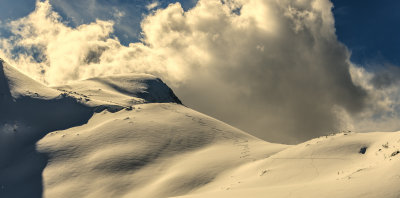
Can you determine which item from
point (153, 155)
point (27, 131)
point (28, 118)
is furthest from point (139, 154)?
point (28, 118)

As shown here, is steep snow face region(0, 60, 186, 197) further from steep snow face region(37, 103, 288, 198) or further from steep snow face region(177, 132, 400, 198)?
steep snow face region(177, 132, 400, 198)

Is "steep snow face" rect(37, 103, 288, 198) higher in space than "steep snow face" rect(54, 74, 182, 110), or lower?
lower

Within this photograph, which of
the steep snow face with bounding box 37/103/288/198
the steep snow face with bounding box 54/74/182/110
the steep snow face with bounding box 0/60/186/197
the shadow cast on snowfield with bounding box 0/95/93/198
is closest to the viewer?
the steep snow face with bounding box 37/103/288/198

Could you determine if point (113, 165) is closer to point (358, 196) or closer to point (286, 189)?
point (286, 189)

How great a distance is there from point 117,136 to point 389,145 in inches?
1323

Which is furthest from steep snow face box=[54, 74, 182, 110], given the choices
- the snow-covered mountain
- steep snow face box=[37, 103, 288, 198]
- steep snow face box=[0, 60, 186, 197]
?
steep snow face box=[37, 103, 288, 198]

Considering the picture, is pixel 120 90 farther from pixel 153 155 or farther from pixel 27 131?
pixel 153 155

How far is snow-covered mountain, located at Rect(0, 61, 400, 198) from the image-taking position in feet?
77.7

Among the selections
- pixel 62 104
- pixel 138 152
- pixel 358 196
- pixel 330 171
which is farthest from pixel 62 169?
pixel 358 196

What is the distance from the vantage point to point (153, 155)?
4416 cm

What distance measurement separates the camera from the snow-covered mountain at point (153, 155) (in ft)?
77.7

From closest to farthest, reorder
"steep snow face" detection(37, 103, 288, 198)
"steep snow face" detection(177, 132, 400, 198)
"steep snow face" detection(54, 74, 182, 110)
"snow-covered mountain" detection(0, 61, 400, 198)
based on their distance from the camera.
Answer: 1. "steep snow face" detection(177, 132, 400, 198)
2. "snow-covered mountain" detection(0, 61, 400, 198)
3. "steep snow face" detection(37, 103, 288, 198)
4. "steep snow face" detection(54, 74, 182, 110)

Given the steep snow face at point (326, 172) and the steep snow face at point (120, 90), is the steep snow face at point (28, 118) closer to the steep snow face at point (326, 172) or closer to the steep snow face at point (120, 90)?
the steep snow face at point (120, 90)

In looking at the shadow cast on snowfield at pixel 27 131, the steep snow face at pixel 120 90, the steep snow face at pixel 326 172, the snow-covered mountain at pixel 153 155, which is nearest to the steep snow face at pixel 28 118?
the shadow cast on snowfield at pixel 27 131
